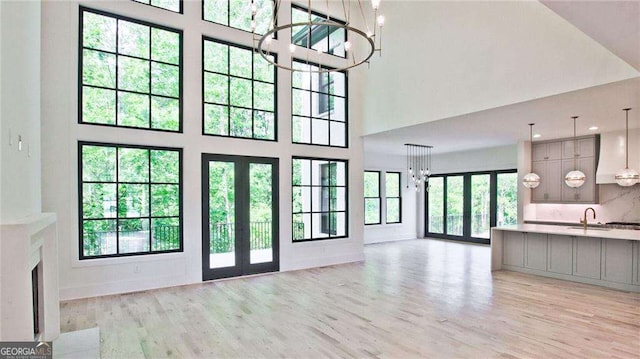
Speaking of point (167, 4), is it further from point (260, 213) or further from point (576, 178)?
point (576, 178)

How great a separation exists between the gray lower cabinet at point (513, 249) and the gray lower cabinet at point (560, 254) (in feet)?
1.64

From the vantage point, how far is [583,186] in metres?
7.74

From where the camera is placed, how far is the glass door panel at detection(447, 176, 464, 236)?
36.0 feet

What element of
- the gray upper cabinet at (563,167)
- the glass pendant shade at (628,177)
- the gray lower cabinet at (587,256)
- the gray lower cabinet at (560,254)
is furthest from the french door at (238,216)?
the gray upper cabinet at (563,167)

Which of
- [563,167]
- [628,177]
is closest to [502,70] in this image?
[628,177]

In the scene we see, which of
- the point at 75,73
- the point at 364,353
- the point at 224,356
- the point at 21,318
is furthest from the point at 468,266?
the point at 75,73

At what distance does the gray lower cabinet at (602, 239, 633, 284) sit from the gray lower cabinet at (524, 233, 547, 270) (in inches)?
34.9

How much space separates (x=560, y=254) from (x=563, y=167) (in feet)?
9.34

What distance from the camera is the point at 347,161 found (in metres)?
7.82

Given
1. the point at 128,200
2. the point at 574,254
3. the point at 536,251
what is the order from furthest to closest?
the point at 536,251
the point at 574,254
the point at 128,200

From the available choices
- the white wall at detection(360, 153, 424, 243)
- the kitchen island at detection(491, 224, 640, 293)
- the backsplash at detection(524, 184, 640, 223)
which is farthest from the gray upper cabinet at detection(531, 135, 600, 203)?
the white wall at detection(360, 153, 424, 243)

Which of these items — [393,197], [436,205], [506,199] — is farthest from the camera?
[436,205]

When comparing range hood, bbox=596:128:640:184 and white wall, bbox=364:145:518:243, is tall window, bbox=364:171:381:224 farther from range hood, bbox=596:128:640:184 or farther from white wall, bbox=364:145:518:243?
range hood, bbox=596:128:640:184

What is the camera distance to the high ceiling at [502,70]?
3971mm
